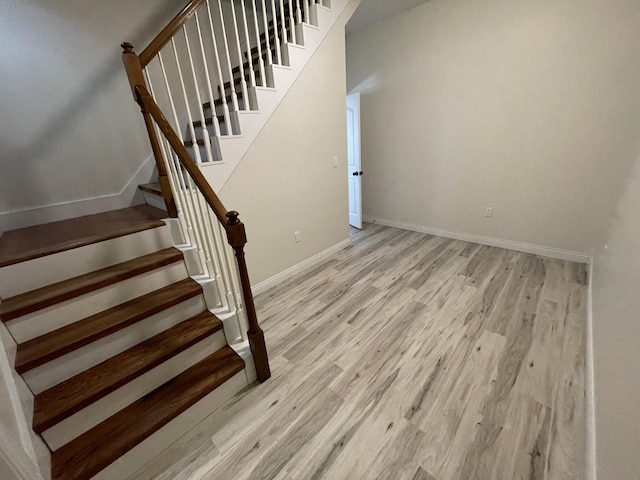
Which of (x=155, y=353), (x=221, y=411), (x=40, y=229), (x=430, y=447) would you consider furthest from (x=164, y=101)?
(x=430, y=447)

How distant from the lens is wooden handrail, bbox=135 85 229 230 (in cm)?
129

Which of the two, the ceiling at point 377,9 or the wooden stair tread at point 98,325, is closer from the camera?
Answer: the wooden stair tread at point 98,325

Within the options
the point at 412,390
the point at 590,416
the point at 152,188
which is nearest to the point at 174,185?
the point at 152,188

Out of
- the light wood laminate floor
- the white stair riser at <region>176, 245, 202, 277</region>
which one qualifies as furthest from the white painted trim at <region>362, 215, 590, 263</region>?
the white stair riser at <region>176, 245, 202, 277</region>

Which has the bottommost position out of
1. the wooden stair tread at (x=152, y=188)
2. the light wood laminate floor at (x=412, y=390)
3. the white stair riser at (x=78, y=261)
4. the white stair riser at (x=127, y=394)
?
the light wood laminate floor at (x=412, y=390)

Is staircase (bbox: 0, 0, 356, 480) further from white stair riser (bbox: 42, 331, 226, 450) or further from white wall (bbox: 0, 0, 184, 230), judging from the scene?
white wall (bbox: 0, 0, 184, 230)

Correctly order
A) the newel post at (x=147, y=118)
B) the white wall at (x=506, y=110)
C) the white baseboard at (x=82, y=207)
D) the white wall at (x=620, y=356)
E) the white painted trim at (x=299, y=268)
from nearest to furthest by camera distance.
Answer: the white wall at (x=620, y=356) < the newel post at (x=147, y=118) < the white baseboard at (x=82, y=207) < the white wall at (x=506, y=110) < the white painted trim at (x=299, y=268)

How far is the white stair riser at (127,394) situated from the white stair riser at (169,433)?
0.21m

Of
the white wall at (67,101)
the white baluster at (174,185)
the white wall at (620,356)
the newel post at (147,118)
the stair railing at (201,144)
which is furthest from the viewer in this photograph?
the white wall at (67,101)

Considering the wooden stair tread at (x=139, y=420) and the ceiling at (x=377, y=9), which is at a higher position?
the ceiling at (x=377, y=9)

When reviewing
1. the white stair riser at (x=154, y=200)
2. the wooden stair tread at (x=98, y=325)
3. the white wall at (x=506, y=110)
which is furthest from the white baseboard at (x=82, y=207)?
the white wall at (x=506, y=110)

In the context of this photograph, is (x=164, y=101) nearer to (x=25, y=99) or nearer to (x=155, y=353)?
(x=25, y=99)

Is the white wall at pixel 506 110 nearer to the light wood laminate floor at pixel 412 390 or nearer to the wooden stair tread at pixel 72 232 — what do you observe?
the light wood laminate floor at pixel 412 390

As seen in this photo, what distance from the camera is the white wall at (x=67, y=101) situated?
1.91 meters
